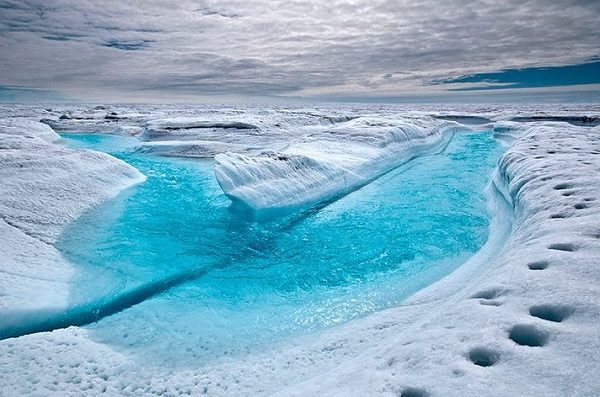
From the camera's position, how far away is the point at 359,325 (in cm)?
453

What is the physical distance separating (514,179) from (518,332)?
24.2ft

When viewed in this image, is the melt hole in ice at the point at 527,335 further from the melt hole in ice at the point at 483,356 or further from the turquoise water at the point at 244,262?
the turquoise water at the point at 244,262

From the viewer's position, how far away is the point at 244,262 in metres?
6.68

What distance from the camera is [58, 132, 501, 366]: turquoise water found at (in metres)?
4.67

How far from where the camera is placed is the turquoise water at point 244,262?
4668mm

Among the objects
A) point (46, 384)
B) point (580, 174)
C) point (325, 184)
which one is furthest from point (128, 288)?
point (580, 174)

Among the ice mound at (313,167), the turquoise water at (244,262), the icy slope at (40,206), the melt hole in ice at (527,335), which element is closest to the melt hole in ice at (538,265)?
the melt hole in ice at (527,335)

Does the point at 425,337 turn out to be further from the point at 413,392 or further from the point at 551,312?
the point at 551,312

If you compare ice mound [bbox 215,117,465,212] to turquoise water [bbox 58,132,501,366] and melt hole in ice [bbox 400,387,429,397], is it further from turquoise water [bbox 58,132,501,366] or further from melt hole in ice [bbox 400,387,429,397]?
melt hole in ice [bbox 400,387,429,397]

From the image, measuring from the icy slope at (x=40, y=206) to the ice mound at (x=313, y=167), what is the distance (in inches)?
131

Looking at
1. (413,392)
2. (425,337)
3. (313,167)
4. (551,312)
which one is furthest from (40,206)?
(551,312)

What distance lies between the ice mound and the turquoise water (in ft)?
1.99

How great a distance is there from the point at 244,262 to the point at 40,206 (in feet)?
14.5

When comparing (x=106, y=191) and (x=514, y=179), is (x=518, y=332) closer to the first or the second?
(x=514, y=179)
